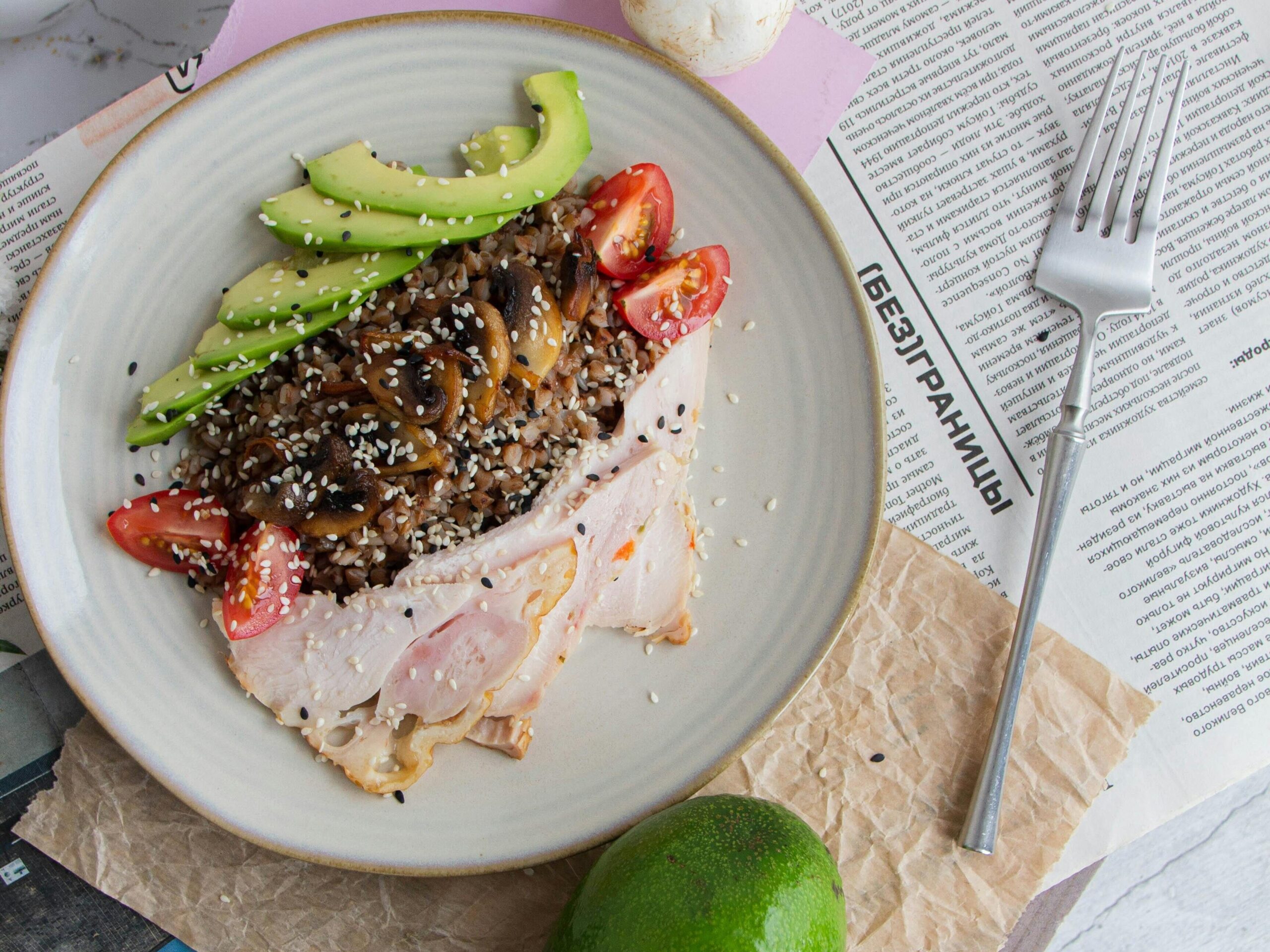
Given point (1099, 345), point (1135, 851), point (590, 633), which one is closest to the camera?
point (590, 633)

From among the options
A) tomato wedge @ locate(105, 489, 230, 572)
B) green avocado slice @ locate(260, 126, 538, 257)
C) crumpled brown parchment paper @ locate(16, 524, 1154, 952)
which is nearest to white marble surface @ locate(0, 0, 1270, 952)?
crumpled brown parchment paper @ locate(16, 524, 1154, 952)

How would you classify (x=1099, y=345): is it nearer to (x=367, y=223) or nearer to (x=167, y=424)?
(x=367, y=223)

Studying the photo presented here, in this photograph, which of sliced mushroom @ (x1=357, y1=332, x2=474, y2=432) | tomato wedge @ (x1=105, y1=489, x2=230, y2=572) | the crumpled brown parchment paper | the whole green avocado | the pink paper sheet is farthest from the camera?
the pink paper sheet

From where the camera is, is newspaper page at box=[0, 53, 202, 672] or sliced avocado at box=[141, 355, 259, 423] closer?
sliced avocado at box=[141, 355, 259, 423]

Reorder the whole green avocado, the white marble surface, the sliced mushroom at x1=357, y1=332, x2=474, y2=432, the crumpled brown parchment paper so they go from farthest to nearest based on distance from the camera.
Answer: the white marble surface → the crumpled brown parchment paper → the sliced mushroom at x1=357, y1=332, x2=474, y2=432 → the whole green avocado

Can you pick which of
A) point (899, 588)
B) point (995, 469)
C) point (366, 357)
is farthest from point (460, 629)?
point (995, 469)

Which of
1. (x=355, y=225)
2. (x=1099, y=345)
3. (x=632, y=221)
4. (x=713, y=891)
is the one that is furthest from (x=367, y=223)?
(x=1099, y=345)

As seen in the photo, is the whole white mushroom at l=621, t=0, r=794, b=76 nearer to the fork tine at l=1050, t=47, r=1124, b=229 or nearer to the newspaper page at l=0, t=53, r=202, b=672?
the fork tine at l=1050, t=47, r=1124, b=229
